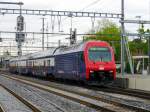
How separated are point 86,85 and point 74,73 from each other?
1381mm

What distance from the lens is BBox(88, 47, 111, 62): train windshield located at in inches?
1300

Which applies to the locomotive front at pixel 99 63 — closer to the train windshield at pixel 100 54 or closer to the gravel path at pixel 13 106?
the train windshield at pixel 100 54

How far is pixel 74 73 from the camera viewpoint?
3503cm

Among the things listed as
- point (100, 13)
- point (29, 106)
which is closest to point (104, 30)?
point (100, 13)

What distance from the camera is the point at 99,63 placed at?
108ft

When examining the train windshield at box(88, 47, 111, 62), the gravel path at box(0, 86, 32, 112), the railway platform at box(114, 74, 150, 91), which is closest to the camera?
the gravel path at box(0, 86, 32, 112)

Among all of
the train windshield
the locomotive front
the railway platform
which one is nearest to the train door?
the locomotive front

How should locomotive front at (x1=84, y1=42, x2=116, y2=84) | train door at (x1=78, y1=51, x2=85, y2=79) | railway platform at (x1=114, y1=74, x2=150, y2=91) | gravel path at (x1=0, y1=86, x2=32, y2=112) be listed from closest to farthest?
1. gravel path at (x1=0, y1=86, x2=32, y2=112)
2. railway platform at (x1=114, y1=74, x2=150, y2=91)
3. locomotive front at (x1=84, y1=42, x2=116, y2=84)
4. train door at (x1=78, y1=51, x2=85, y2=79)

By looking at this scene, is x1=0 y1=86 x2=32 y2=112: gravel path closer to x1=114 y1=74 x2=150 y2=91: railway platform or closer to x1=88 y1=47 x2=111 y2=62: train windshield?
x1=114 y1=74 x2=150 y2=91: railway platform

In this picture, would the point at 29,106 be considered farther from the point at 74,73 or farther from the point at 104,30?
the point at 104,30

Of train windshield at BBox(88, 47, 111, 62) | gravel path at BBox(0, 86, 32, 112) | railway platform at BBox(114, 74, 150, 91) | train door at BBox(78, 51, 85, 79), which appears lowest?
gravel path at BBox(0, 86, 32, 112)

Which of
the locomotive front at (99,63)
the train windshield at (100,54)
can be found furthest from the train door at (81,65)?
the train windshield at (100,54)

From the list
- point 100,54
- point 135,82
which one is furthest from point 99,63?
point 135,82

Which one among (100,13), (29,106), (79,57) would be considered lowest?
(29,106)
